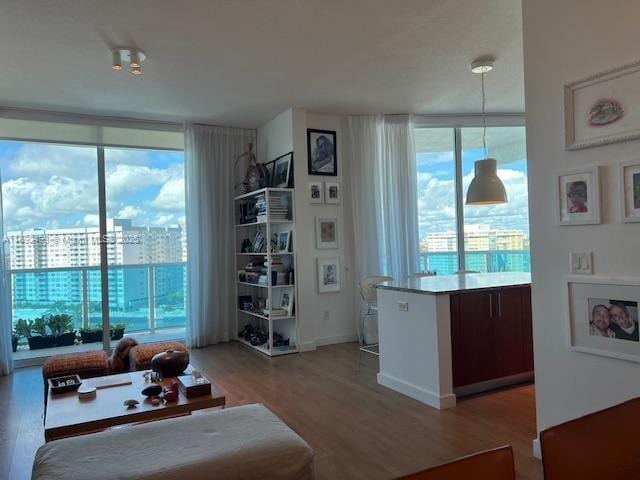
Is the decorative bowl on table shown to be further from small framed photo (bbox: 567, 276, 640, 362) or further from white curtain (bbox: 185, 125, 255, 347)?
white curtain (bbox: 185, 125, 255, 347)

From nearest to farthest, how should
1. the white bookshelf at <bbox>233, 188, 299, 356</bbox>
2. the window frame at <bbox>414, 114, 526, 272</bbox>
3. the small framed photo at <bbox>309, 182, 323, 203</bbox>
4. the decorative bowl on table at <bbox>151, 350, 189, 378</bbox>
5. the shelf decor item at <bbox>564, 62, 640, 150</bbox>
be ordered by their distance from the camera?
the shelf decor item at <bbox>564, 62, 640, 150</bbox>
the decorative bowl on table at <bbox>151, 350, 189, 378</bbox>
the white bookshelf at <bbox>233, 188, 299, 356</bbox>
the small framed photo at <bbox>309, 182, 323, 203</bbox>
the window frame at <bbox>414, 114, 526, 272</bbox>

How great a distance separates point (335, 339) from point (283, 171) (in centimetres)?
211

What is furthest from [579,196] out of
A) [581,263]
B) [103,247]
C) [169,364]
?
[103,247]

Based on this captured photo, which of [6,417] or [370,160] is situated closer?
[6,417]

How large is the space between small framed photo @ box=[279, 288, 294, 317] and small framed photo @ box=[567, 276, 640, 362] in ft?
11.0

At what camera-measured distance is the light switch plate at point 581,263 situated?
233cm

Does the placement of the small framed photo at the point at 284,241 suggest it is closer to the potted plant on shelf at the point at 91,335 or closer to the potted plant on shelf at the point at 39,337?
the potted plant on shelf at the point at 91,335

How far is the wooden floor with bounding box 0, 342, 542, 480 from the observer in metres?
2.65

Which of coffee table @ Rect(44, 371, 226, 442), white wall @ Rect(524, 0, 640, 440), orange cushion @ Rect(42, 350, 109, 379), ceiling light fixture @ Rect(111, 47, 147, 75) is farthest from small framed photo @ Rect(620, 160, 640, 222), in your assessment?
orange cushion @ Rect(42, 350, 109, 379)

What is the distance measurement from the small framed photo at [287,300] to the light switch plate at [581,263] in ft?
11.2

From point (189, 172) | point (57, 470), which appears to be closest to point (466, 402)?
point (57, 470)

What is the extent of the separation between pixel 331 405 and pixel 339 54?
9.18ft

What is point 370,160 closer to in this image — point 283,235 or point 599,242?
point 283,235

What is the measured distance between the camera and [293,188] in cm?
534
